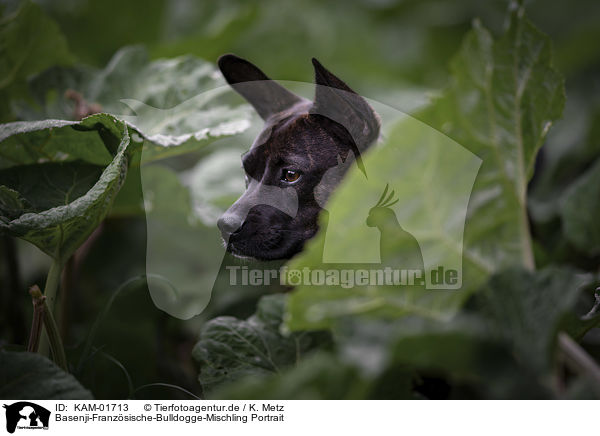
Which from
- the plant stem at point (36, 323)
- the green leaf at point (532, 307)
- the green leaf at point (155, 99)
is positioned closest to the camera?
the green leaf at point (532, 307)

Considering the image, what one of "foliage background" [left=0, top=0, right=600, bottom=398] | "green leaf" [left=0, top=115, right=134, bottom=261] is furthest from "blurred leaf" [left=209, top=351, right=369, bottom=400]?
"green leaf" [left=0, top=115, right=134, bottom=261]

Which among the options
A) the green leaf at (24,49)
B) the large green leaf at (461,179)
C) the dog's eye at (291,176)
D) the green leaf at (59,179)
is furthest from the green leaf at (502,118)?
the green leaf at (24,49)

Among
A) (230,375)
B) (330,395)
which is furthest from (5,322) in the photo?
(330,395)

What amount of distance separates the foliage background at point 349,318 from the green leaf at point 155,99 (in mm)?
25

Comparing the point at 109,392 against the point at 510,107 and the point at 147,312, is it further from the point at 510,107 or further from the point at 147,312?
the point at 510,107

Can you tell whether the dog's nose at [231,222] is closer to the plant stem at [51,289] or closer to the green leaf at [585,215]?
the plant stem at [51,289]

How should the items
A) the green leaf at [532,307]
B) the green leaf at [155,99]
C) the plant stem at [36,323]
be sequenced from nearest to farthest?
the green leaf at [532,307] → the plant stem at [36,323] → the green leaf at [155,99]

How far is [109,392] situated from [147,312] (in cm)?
24

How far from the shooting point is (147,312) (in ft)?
2.39

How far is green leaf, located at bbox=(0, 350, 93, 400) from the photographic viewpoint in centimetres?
42

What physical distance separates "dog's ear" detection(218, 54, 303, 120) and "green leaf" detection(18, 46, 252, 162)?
24mm

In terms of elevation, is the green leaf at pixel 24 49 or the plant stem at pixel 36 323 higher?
the green leaf at pixel 24 49

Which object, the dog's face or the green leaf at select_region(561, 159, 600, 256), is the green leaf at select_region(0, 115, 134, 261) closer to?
the dog's face
